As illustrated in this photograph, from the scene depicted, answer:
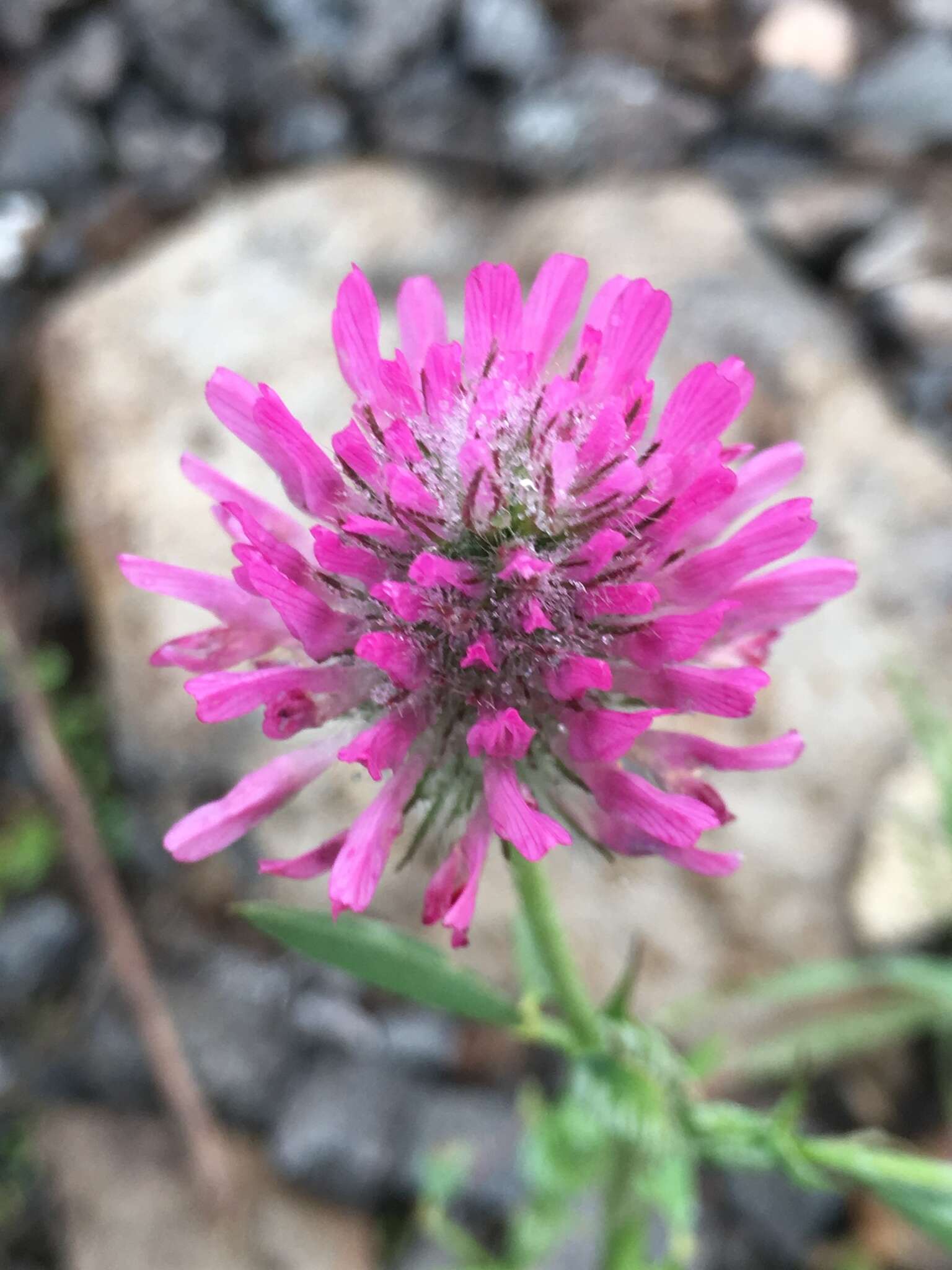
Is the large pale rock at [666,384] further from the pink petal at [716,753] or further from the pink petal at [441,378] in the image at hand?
the pink petal at [441,378]

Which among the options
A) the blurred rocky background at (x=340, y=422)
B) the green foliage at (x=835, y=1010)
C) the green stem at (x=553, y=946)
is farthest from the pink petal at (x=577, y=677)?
the green foliage at (x=835, y=1010)

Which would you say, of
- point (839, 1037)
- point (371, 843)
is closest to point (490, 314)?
point (371, 843)

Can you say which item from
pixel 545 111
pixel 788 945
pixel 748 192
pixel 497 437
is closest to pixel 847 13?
pixel 748 192

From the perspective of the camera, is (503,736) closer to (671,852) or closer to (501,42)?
(671,852)

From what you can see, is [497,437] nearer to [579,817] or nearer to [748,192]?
[579,817]

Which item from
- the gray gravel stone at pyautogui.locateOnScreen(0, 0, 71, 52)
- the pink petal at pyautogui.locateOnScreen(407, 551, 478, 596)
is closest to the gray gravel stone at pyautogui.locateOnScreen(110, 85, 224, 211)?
the gray gravel stone at pyautogui.locateOnScreen(0, 0, 71, 52)
